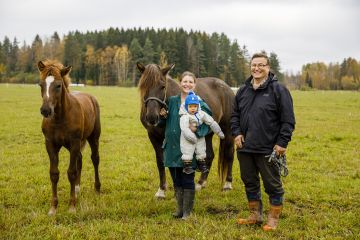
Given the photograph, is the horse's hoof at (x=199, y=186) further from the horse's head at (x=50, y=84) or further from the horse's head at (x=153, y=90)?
the horse's head at (x=50, y=84)

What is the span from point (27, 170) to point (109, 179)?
2.05m

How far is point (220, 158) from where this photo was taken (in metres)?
6.97

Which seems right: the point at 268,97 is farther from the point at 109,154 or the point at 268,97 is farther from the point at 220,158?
the point at 109,154

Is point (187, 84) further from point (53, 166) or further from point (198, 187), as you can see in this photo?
point (198, 187)

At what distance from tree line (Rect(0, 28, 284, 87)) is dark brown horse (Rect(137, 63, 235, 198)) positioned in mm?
63664

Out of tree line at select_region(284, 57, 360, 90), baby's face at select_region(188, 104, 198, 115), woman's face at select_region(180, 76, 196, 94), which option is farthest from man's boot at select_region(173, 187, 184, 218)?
tree line at select_region(284, 57, 360, 90)

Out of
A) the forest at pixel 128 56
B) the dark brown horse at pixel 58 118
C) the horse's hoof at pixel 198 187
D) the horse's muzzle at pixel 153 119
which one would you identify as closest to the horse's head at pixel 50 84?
the dark brown horse at pixel 58 118

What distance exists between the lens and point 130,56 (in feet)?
263

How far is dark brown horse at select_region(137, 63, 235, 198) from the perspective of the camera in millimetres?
5184

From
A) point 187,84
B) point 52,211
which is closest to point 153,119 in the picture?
point 187,84

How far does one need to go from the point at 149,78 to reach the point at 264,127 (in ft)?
6.14

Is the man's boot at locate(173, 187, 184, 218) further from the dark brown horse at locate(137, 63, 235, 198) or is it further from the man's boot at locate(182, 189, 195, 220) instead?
the dark brown horse at locate(137, 63, 235, 198)

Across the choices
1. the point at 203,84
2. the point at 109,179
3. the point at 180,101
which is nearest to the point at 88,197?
the point at 109,179

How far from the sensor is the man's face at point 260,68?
4480mm
